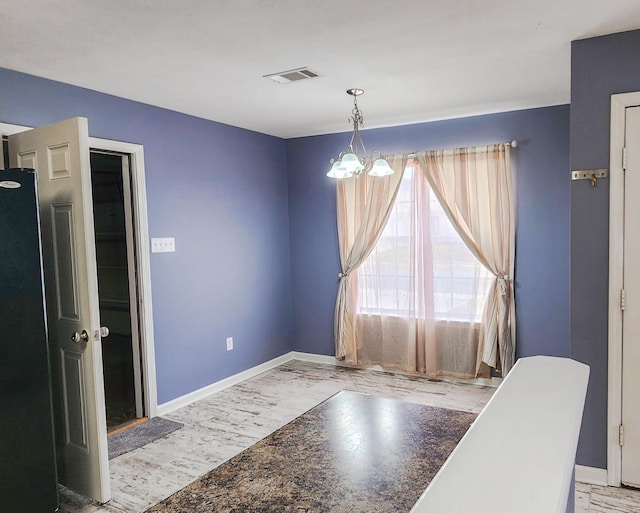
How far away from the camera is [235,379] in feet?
15.5

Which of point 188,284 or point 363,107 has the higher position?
point 363,107

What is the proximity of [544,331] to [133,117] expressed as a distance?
12.3ft

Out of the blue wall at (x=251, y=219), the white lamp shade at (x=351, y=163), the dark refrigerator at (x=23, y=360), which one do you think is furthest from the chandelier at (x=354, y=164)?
the dark refrigerator at (x=23, y=360)

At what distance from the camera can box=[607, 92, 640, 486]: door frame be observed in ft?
8.53

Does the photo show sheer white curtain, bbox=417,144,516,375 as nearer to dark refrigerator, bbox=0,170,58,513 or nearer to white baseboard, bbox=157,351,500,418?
white baseboard, bbox=157,351,500,418

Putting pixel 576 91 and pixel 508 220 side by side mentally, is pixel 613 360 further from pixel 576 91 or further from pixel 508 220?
pixel 508 220

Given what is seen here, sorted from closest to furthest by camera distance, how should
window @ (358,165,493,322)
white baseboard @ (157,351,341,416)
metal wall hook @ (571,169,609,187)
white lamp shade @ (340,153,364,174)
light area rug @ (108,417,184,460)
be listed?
A: metal wall hook @ (571,169,609,187)
white lamp shade @ (340,153,364,174)
light area rug @ (108,417,184,460)
white baseboard @ (157,351,341,416)
window @ (358,165,493,322)

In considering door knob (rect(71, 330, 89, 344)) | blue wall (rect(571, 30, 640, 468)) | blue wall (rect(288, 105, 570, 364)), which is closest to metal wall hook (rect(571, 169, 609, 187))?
blue wall (rect(571, 30, 640, 468))

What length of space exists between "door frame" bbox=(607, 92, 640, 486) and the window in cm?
179

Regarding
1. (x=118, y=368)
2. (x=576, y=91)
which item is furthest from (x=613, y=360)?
(x=118, y=368)

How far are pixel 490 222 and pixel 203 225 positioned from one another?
250 centimetres

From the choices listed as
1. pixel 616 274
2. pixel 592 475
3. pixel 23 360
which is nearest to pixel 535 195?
pixel 616 274

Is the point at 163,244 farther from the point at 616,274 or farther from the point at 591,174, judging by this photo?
the point at 616,274

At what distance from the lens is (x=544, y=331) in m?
4.28
